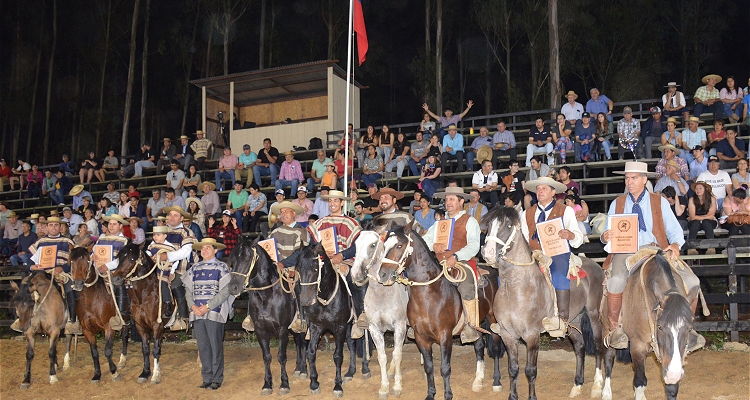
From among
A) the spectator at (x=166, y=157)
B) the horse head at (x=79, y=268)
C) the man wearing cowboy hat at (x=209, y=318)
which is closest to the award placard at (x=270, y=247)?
the man wearing cowboy hat at (x=209, y=318)

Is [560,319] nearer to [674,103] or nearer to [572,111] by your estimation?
[674,103]

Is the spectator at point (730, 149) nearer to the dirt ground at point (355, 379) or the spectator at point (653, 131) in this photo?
the spectator at point (653, 131)

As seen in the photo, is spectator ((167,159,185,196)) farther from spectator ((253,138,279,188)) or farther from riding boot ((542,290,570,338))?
riding boot ((542,290,570,338))

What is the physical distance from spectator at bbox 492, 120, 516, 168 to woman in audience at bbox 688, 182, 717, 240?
4966 millimetres

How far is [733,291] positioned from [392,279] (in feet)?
17.9

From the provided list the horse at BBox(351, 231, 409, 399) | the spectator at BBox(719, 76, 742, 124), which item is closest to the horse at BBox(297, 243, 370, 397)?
the horse at BBox(351, 231, 409, 399)

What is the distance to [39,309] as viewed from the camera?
1092cm

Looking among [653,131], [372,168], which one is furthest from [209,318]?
[653,131]

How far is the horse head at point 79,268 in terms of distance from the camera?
10.4 metres

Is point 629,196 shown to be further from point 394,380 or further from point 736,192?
point 736,192

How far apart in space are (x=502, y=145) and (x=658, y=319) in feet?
34.0

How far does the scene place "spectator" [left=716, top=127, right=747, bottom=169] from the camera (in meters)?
13.6

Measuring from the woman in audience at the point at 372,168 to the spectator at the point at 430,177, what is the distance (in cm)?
161

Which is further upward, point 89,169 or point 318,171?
point 89,169
